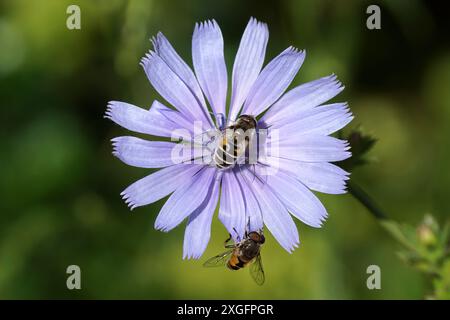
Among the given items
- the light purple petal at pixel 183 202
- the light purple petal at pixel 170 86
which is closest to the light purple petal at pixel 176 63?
the light purple petal at pixel 170 86

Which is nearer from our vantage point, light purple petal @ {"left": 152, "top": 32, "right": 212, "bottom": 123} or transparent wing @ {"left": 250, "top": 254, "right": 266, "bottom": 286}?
light purple petal @ {"left": 152, "top": 32, "right": 212, "bottom": 123}

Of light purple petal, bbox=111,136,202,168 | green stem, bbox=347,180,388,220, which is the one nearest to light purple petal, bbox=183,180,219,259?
light purple petal, bbox=111,136,202,168

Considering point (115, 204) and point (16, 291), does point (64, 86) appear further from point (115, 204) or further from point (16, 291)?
point (16, 291)

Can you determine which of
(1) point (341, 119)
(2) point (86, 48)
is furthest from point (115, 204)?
(1) point (341, 119)

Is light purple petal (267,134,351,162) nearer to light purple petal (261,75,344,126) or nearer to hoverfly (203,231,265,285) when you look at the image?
light purple petal (261,75,344,126)

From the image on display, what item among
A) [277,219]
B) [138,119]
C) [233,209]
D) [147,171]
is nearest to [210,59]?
[138,119]

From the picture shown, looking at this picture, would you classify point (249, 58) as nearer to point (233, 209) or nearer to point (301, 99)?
point (301, 99)
